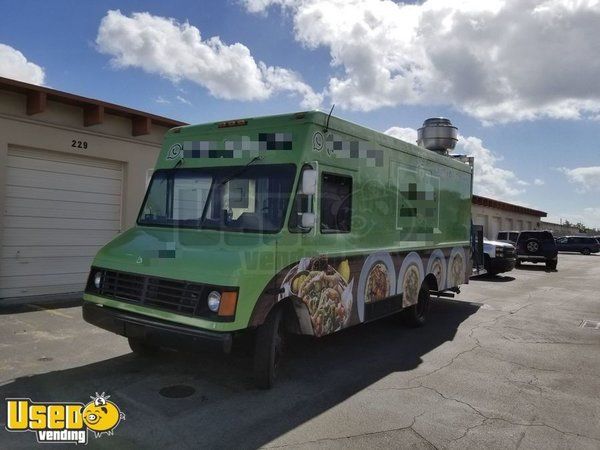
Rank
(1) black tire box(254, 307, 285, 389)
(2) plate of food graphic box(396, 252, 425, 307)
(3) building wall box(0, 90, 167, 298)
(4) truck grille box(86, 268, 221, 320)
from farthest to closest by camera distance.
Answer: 1. (3) building wall box(0, 90, 167, 298)
2. (2) plate of food graphic box(396, 252, 425, 307)
3. (1) black tire box(254, 307, 285, 389)
4. (4) truck grille box(86, 268, 221, 320)

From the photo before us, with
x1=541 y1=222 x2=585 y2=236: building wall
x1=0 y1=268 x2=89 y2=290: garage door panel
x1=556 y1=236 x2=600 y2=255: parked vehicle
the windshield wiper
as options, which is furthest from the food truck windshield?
x1=541 y1=222 x2=585 y2=236: building wall

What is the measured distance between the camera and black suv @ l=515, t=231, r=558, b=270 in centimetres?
2319

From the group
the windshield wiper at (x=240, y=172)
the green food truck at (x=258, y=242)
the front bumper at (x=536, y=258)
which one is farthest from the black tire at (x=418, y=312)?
the front bumper at (x=536, y=258)

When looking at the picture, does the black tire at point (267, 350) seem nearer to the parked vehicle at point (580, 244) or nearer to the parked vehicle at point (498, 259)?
the parked vehicle at point (498, 259)

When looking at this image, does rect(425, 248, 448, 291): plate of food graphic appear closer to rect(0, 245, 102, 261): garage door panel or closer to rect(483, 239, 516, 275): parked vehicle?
rect(0, 245, 102, 261): garage door panel

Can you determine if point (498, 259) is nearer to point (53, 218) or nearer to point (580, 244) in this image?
point (53, 218)

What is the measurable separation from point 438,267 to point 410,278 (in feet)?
4.27

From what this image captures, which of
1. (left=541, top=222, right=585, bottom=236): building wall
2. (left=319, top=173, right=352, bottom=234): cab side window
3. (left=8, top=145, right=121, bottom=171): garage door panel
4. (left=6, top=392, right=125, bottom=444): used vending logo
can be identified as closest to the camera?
(left=6, top=392, right=125, bottom=444): used vending logo

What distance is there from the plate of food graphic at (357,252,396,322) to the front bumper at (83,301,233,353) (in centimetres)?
230

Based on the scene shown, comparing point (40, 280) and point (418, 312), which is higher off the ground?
point (40, 280)

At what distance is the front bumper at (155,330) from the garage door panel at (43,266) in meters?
5.53

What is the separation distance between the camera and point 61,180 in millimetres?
10203

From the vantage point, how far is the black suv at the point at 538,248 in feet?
76.1

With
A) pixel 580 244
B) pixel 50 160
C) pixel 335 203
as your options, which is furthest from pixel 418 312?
pixel 580 244
